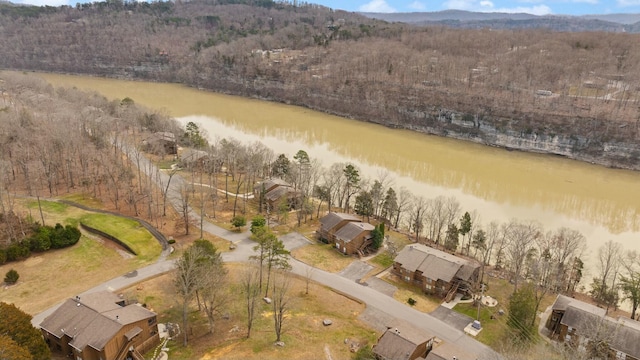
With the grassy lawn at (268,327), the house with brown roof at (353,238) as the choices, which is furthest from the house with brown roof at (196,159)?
the grassy lawn at (268,327)

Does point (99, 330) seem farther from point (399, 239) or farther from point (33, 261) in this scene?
point (399, 239)

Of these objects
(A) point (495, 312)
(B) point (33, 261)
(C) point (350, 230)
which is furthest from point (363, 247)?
(B) point (33, 261)

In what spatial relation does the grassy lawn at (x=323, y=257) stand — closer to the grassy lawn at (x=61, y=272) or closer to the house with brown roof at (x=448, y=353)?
the house with brown roof at (x=448, y=353)

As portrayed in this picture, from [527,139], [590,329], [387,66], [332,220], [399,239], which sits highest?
[387,66]

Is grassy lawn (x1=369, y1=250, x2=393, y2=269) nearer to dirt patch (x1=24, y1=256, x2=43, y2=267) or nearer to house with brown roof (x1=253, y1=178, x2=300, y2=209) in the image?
house with brown roof (x1=253, y1=178, x2=300, y2=209)


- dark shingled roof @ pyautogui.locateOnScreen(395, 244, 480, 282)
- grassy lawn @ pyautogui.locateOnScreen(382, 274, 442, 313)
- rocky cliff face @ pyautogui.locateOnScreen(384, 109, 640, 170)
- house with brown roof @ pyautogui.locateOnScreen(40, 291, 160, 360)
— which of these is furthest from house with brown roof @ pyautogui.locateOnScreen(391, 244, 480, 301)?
rocky cliff face @ pyautogui.locateOnScreen(384, 109, 640, 170)

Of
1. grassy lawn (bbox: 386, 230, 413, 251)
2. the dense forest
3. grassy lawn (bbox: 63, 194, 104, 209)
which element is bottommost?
grassy lawn (bbox: 386, 230, 413, 251)

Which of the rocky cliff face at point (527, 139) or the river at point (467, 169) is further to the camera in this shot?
the rocky cliff face at point (527, 139)
